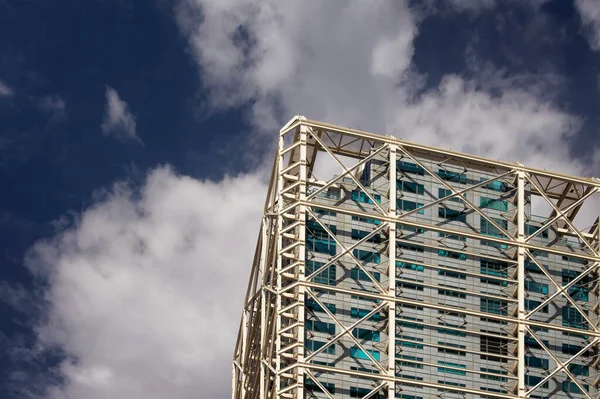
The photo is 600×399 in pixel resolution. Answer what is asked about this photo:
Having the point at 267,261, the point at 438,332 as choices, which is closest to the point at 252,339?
the point at 267,261

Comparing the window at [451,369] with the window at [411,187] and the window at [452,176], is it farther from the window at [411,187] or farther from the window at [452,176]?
the window at [452,176]

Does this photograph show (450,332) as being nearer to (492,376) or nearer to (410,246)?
(492,376)

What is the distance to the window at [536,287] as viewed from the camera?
181250mm

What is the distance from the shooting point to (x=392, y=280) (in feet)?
566

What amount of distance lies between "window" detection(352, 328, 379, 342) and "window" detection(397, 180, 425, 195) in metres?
20.8

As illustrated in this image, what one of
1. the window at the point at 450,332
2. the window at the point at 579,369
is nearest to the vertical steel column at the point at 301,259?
the window at the point at 450,332

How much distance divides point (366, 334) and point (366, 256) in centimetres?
1060

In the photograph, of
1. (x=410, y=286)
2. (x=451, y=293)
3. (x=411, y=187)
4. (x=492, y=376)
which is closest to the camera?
(x=410, y=286)

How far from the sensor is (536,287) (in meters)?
182

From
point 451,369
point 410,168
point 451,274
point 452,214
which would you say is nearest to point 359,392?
point 451,369

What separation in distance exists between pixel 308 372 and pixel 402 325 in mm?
15428

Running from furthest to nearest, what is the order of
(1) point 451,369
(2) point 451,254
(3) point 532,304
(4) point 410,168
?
(3) point 532,304
(4) point 410,168
(2) point 451,254
(1) point 451,369

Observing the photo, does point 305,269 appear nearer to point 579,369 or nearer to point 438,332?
point 438,332

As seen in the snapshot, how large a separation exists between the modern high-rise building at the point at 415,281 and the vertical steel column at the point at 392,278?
0.18m
